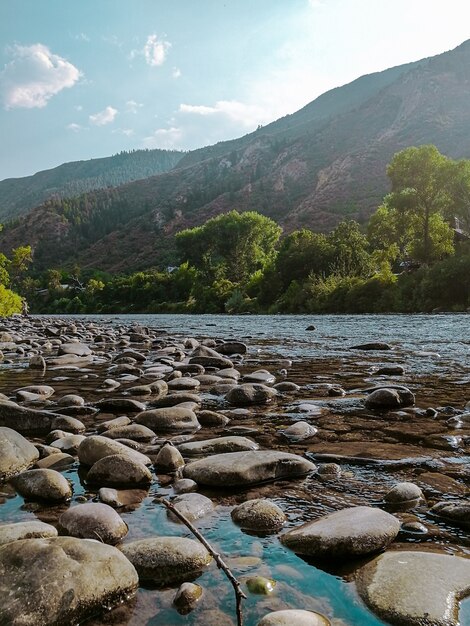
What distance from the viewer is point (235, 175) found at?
17475 cm

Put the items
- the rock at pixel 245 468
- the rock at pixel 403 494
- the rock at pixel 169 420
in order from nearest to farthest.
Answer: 1. the rock at pixel 403 494
2. the rock at pixel 245 468
3. the rock at pixel 169 420

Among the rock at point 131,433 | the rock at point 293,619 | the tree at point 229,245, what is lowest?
the rock at point 131,433

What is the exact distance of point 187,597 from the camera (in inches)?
78.1

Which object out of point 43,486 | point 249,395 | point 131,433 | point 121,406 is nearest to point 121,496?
point 43,486

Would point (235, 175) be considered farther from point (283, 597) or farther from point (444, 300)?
point (283, 597)

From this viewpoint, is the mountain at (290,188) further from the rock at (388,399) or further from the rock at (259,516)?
the rock at (259,516)

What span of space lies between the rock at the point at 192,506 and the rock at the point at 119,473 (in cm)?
39

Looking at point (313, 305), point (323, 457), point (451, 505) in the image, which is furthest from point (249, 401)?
point (313, 305)

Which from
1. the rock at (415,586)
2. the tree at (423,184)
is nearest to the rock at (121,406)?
the rock at (415,586)

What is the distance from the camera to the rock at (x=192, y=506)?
2.78m

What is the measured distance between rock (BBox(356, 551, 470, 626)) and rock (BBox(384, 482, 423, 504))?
2.10 ft

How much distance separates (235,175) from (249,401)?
176 metres

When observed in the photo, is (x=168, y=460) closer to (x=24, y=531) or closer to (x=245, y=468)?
(x=245, y=468)

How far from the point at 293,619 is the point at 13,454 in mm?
2505
